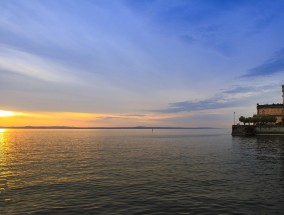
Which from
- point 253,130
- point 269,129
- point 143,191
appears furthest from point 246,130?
point 143,191

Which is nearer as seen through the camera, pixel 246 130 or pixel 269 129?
pixel 269 129

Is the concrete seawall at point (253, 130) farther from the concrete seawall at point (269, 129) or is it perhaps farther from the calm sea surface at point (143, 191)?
the calm sea surface at point (143, 191)

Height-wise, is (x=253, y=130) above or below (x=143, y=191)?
above

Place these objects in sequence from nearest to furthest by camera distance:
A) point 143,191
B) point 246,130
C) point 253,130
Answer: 1. point 143,191
2. point 246,130
3. point 253,130

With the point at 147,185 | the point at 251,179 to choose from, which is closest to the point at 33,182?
the point at 147,185

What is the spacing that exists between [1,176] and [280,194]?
3070 centimetres

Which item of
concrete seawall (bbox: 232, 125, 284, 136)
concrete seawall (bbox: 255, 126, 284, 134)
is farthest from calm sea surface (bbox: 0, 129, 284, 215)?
concrete seawall (bbox: 232, 125, 284, 136)

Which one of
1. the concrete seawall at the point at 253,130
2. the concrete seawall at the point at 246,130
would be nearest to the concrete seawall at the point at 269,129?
the concrete seawall at the point at 253,130

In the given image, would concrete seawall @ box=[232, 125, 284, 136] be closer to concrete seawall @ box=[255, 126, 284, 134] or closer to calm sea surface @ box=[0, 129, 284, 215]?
concrete seawall @ box=[255, 126, 284, 134]

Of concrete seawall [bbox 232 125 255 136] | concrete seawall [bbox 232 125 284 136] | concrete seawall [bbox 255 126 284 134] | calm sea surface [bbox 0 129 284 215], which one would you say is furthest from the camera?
concrete seawall [bbox 232 125 255 136]

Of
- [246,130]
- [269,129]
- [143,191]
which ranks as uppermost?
[269,129]

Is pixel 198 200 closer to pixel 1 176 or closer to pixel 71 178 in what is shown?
pixel 71 178

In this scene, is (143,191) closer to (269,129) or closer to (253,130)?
(269,129)

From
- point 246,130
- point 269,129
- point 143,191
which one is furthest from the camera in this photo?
point 246,130
